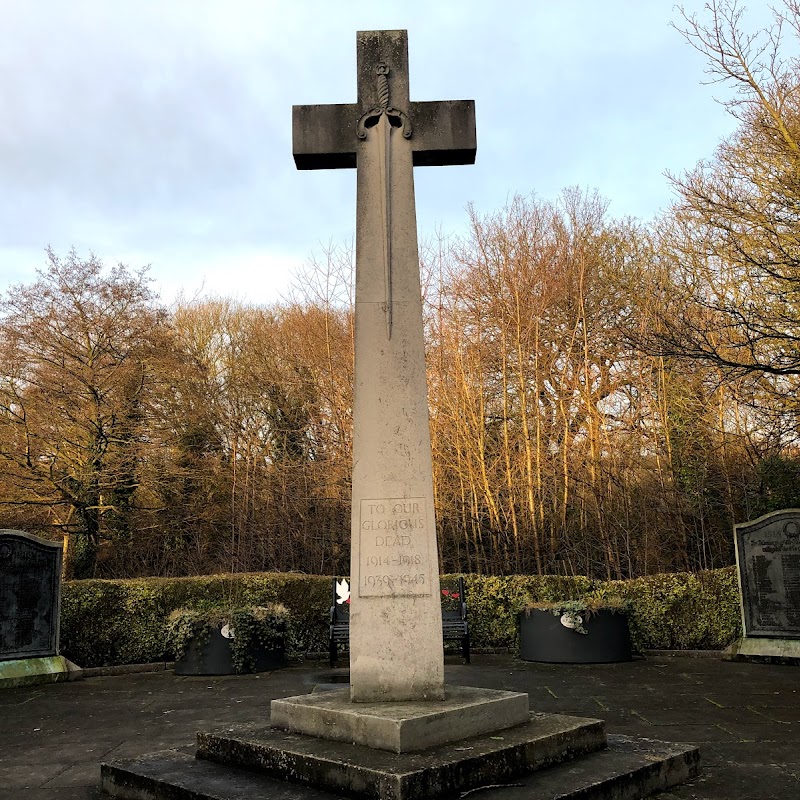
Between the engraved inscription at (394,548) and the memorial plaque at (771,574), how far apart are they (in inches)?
270

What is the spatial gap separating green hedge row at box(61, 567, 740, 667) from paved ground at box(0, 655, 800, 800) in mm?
Result: 602

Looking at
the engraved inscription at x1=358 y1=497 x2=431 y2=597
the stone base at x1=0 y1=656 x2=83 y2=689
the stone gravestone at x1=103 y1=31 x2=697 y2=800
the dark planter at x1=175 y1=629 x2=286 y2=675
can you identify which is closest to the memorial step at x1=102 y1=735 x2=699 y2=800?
the stone gravestone at x1=103 y1=31 x2=697 y2=800

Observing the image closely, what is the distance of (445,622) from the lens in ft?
32.9

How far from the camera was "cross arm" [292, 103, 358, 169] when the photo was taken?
193 inches

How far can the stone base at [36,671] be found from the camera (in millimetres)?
8289

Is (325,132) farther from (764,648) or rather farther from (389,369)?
(764,648)

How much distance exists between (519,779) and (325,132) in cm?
406

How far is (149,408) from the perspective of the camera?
17.2 metres

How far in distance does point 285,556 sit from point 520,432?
5729mm

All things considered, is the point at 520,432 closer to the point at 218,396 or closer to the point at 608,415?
the point at 608,415

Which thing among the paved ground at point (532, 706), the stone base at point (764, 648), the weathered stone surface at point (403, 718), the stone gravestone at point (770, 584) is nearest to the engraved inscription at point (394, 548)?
the weathered stone surface at point (403, 718)


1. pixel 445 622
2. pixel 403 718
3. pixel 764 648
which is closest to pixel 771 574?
pixel 764 648

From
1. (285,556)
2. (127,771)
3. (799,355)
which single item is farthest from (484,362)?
(127,771)

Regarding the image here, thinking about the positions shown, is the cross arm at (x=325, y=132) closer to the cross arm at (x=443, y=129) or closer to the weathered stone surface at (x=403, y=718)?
the cross arm at (x=443, y=129)
